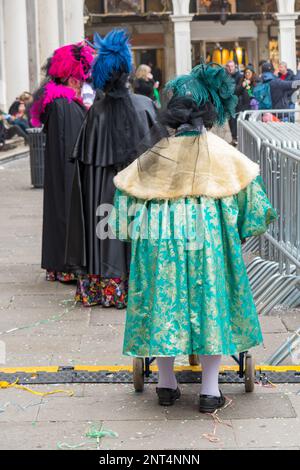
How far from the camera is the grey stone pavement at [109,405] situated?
16.2 ft

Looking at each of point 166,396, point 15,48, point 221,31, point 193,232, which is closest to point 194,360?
point 166,396

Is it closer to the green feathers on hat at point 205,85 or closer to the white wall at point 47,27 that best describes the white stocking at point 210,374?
the green feathers on hat at point 205,85

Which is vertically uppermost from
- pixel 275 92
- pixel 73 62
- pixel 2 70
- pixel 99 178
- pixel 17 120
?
pixel 2 70

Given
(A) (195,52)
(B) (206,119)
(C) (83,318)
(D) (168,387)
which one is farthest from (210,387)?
(A) (195,52)

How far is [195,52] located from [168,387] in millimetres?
40985

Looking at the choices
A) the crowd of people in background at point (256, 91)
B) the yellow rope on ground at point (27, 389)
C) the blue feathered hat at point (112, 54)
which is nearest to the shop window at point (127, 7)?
the crowd of people in background at point (256, 91)

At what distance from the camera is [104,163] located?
762cm

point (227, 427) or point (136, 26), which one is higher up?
point (136, 26)

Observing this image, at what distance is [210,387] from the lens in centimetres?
530

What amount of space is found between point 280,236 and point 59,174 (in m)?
1.76

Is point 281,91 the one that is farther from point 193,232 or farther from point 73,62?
point 193,232

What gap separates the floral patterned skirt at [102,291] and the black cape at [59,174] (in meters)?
0.80

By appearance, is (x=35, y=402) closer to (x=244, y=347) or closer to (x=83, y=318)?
(x=244, y=347)
